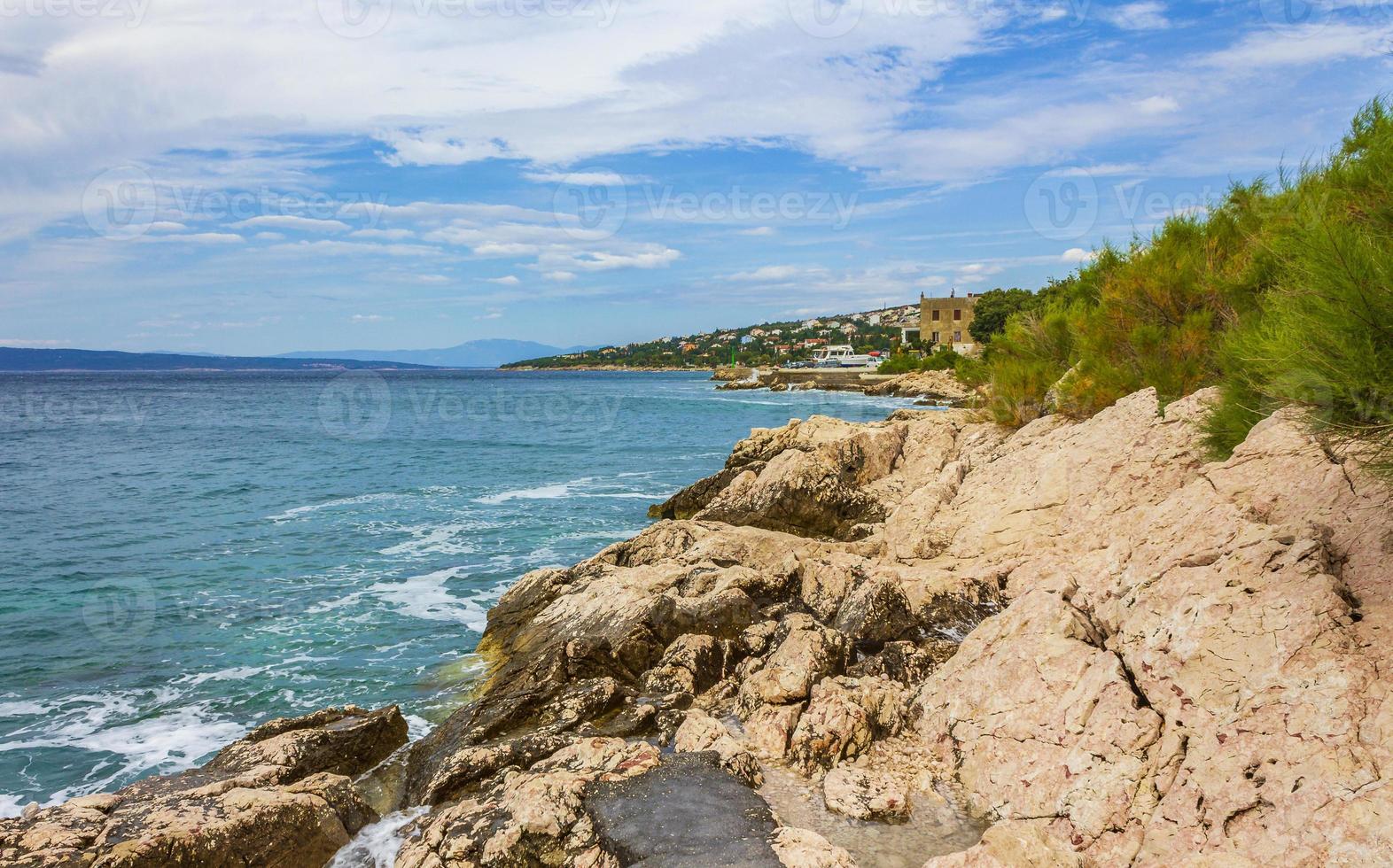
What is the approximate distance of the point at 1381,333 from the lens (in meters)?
5.50

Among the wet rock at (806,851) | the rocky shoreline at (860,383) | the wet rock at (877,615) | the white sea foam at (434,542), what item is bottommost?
the white sea foam at (434,542)

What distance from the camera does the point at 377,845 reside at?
761 cm

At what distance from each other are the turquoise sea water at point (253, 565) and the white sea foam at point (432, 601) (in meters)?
0.07

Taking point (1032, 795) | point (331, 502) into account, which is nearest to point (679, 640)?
point (1032, 795)

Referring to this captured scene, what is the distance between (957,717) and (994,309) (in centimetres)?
7719

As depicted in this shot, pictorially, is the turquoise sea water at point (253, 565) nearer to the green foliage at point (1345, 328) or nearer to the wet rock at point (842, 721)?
the wet rock at point (842, 721)

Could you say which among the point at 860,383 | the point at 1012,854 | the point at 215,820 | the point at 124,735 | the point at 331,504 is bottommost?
the point at 124,735

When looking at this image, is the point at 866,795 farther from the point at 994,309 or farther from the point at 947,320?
the point at 947,320

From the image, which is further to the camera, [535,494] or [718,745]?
[535,494]

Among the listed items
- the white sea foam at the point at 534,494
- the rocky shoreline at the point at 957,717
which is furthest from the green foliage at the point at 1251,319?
the white sea foam at the point at 534,494

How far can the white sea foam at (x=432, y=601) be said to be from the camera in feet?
52.4

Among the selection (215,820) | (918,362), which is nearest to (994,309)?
(918,362)

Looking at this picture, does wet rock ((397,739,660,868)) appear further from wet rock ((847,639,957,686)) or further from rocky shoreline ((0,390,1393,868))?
wet rock ((847,639,957,686))

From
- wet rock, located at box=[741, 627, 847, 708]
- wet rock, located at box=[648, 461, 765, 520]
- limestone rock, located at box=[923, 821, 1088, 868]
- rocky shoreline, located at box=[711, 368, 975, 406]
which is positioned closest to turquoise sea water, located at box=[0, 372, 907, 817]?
wet rock, located at box=[648, 461, 765, 520]
